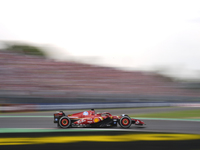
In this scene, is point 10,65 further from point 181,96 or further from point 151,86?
point 181,96

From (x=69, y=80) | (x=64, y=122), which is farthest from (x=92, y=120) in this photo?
(x=69, y=80)

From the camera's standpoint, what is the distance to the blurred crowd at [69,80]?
1934 cm

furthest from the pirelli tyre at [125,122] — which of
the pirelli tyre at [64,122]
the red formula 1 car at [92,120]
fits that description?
the pirelli tyre at [64,122]

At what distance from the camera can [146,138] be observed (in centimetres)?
625

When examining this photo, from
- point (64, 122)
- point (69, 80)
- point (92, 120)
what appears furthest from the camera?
point (69, 80)

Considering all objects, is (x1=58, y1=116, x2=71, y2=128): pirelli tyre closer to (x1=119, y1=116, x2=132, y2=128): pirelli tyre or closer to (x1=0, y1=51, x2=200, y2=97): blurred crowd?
(x1=119, y1=116, x2=132, y2=128): pirelli tyre

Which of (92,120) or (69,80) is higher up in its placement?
(69,80)

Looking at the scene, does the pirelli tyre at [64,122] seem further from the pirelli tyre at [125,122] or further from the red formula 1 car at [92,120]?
the pirelli tyre at [125,122]

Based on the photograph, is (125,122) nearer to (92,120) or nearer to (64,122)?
(92,120)

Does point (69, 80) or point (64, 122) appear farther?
point (69, 80)

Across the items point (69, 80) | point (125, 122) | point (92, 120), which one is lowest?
point (125, 122)

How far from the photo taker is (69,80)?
2120 cm

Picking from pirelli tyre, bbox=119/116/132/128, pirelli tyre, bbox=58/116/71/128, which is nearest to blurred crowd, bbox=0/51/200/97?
pirelli tyre, bbox=58/116/71/128

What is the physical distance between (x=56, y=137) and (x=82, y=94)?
13358 millimetres
